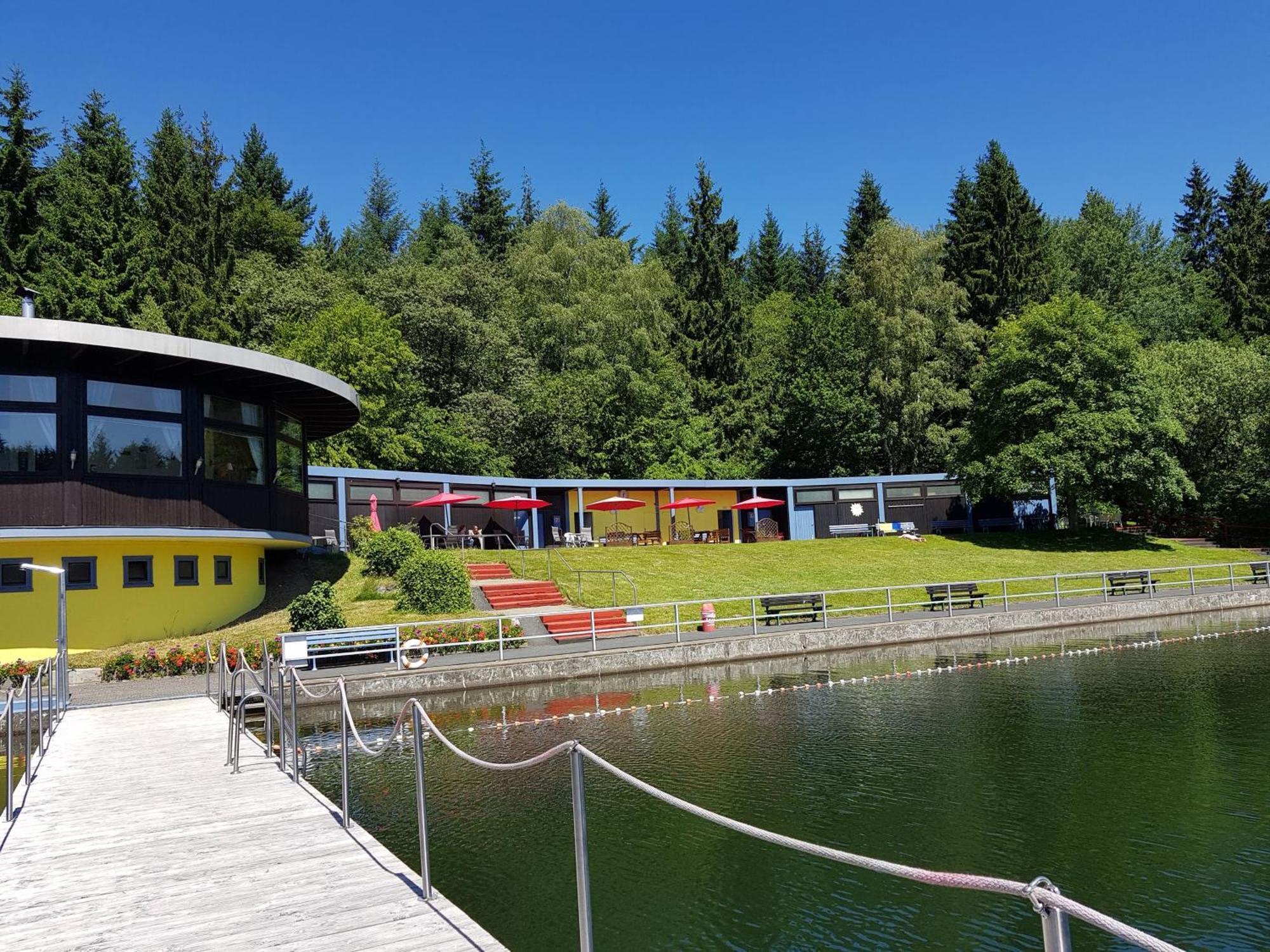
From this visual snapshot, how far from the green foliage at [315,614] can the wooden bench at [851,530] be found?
29.1 meters

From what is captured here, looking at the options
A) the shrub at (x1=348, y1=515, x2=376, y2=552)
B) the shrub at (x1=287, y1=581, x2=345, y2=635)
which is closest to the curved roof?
the shrub at (x1=287, y1=581, x2=345, y2=635)

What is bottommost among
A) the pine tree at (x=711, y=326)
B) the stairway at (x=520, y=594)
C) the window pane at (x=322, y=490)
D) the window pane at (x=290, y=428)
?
the stairway at (x=520, y=594)

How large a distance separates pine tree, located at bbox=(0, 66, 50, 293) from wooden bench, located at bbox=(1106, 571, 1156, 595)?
45349 millimetres

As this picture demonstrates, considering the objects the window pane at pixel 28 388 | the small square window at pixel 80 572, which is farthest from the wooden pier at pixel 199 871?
the window pane at pixel 28 388

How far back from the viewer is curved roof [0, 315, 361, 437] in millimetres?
19797

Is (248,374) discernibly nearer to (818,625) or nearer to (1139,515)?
(818,625)

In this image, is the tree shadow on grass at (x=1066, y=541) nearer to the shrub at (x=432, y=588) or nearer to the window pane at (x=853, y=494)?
the window pane at (x=853, y=494)

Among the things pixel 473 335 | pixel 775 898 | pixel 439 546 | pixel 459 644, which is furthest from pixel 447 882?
pixel 473 335

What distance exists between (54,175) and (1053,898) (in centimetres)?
5426

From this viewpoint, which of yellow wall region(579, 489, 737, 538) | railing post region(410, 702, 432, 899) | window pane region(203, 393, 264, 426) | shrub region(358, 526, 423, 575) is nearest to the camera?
railing post region(410, 702, 432, 899)

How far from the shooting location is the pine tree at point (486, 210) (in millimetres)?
66000

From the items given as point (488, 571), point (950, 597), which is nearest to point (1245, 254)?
point (950, 597)

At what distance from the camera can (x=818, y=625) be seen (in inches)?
989

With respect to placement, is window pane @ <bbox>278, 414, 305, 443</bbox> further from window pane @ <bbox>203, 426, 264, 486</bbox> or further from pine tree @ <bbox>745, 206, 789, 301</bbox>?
pine tree @ <bbox>745, 206, 789, 301</bbox>
